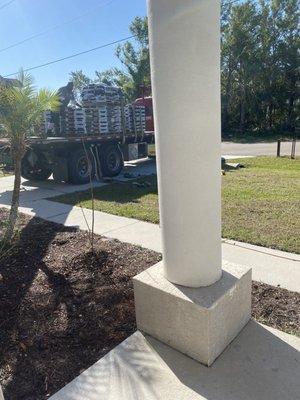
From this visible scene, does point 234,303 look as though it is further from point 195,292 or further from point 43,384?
point 43,384

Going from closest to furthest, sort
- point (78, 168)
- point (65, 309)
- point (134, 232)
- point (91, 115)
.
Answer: point (65, 309), point (134, 232), point (78, 168), point (91, 115)

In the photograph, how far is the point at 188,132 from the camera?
212cm

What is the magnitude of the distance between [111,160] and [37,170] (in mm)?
2219

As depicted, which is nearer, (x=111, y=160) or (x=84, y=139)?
(x=84, y=139)

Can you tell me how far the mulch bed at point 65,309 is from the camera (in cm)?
236

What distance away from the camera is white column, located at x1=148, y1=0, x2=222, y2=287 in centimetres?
201

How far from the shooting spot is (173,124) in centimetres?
213

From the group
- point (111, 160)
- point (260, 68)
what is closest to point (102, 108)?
point (111, 160)

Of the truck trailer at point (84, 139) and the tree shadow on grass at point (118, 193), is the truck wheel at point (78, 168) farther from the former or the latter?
the tree shadow on grass at point (118, 193)

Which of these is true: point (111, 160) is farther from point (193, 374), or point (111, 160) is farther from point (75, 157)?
point (193, 374)

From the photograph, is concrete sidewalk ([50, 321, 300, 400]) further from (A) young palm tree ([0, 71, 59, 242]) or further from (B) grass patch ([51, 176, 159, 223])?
(B) grass patch ([51, 176, 159, 223])

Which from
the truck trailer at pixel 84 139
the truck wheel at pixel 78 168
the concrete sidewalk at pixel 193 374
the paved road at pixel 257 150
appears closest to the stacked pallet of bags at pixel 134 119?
the truck trailer at pixel 84 139

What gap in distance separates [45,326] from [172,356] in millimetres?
1108

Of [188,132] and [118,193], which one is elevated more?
[188,132]
